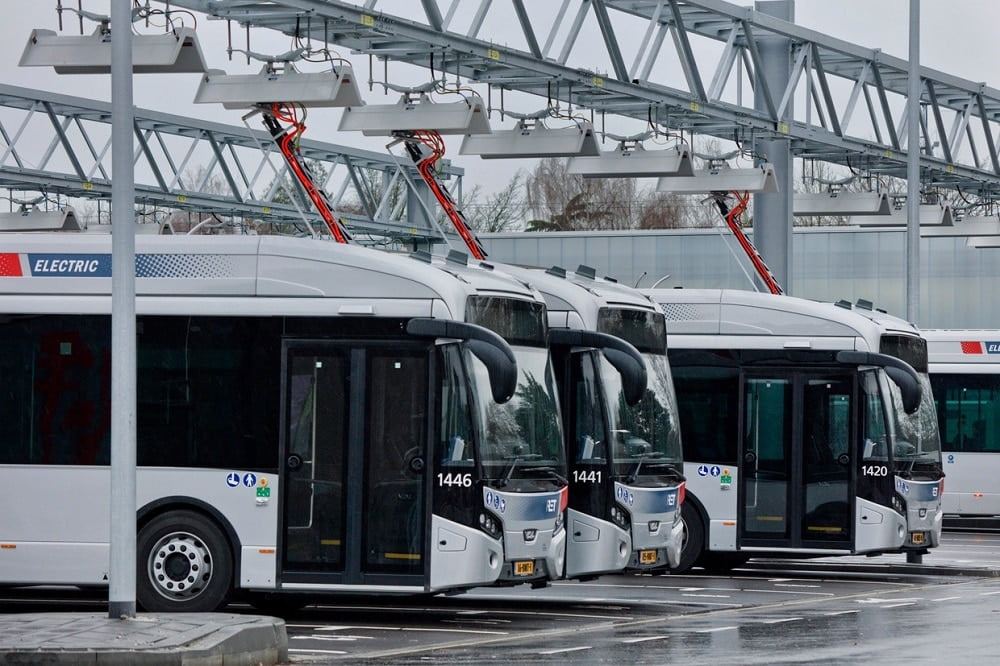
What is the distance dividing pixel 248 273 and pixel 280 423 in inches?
52.8

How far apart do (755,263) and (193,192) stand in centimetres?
1787

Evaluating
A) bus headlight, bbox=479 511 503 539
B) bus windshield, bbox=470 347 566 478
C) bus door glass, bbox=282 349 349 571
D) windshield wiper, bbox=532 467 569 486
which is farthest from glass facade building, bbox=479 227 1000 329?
bus headlight, bbox=479 511 503 539

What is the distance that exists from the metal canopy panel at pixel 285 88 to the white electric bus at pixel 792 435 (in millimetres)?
4784

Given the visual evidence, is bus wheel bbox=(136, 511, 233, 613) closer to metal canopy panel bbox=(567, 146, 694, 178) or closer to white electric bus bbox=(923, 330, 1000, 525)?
metal canopy panel bbox=(567, 146, 694, 178)

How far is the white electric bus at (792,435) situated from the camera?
21812 millimetres

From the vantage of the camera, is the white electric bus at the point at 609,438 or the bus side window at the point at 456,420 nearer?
the bus side window at the point at 456,420

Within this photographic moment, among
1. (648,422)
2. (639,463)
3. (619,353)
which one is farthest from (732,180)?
(619,353)

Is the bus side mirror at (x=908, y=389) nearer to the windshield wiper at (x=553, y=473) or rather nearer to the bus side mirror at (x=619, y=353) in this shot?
the bus side mirror at (x=619, y=353)

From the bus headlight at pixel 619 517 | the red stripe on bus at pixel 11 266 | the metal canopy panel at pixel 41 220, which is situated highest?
the metal canopy panel at pixel 41 220

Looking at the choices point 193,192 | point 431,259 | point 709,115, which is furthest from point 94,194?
point 431,259

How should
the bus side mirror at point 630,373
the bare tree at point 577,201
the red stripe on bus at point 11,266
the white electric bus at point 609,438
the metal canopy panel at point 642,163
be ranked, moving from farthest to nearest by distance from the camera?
the bare tree at point 577,201 → the metal canopy panel at point 642,163 → the white electric bus at point 609,438 → the bus side mirror at point 630,373 → the red stripe on bus at point 11,266

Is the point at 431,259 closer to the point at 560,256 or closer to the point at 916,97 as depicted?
the point at 916,97

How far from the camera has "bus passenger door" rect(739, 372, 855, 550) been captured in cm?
2181

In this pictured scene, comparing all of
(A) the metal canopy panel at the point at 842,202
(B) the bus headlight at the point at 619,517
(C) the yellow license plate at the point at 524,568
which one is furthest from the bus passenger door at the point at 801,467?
(A) the metal canopy panel at the point at 842,202
